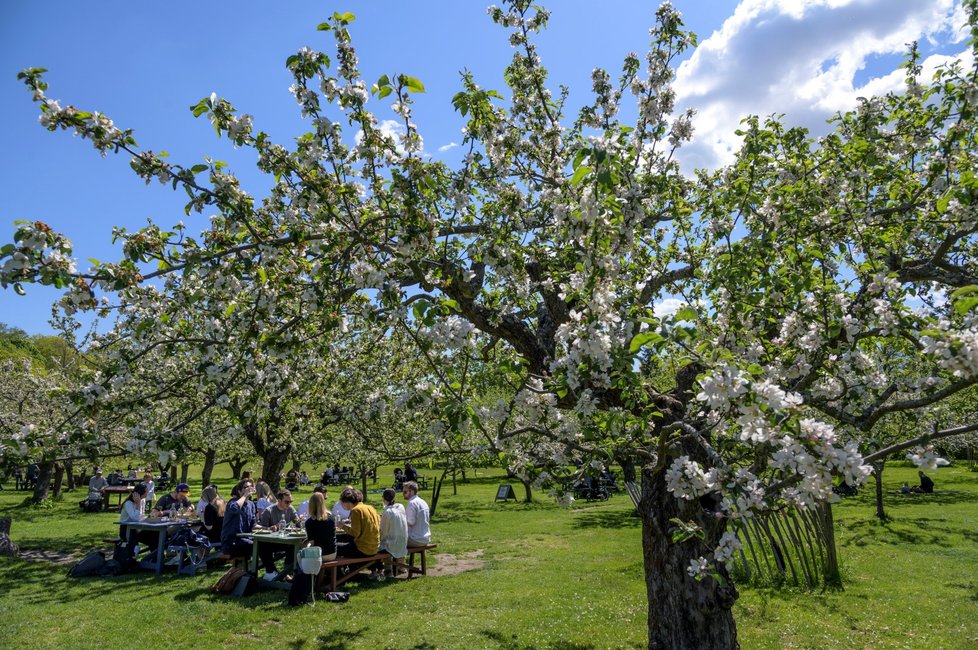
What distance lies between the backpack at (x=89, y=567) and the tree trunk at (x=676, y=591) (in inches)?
375

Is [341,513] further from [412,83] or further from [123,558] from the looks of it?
[412,83]

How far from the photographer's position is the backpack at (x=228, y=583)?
9.32 m

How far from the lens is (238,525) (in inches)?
421

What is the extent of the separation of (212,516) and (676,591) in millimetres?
9040

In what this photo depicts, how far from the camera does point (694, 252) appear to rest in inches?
239

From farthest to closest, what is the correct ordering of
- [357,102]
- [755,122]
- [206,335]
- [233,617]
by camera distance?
[233,617] < [206,335] < [755,122] < [357,102]

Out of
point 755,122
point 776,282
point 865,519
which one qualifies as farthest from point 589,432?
point 865,519

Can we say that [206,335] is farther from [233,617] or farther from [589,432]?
[233,617]

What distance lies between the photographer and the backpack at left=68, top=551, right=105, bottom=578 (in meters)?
10.5

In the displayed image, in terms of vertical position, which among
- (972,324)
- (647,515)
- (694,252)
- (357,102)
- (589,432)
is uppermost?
(357,102)

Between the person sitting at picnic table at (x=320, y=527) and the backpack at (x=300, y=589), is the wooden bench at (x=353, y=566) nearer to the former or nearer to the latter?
the person sitting at picnic table at (x=320, y=527)

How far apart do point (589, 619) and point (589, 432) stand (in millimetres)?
5360

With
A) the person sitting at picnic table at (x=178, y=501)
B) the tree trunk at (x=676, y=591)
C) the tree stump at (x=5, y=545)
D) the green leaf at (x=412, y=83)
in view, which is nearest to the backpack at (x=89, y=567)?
the person sitting at picnic table at (x=178, y=501)

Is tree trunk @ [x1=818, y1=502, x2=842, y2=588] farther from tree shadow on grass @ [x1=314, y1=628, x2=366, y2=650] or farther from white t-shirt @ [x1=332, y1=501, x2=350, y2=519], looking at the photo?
white t-shirt @ [x1=332, y1=501, x2=350, y2=519]
